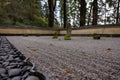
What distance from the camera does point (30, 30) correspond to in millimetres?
17734

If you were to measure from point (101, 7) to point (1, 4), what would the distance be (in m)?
14.0

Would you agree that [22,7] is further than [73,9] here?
No

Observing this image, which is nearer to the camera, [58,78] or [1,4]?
[58,78]

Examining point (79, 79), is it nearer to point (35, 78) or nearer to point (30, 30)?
point (35, 78)

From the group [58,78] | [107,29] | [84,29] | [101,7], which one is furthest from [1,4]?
[58,78]

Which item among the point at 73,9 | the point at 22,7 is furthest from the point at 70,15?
the point at 22,7

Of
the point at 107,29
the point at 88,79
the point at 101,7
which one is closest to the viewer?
the point at 88,79

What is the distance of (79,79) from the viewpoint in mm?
1570

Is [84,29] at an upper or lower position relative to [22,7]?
lower

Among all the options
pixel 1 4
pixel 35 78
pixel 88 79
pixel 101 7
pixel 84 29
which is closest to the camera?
pixel 35 78

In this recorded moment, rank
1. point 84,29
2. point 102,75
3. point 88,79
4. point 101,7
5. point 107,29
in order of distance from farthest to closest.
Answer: point 101,7, point 84,29, point 107,29, point 102,75, point 88,79

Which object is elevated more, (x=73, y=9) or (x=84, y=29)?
(x=73, y=9)

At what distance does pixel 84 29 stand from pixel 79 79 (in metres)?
12.6

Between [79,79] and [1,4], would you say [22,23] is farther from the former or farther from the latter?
[79,79]
